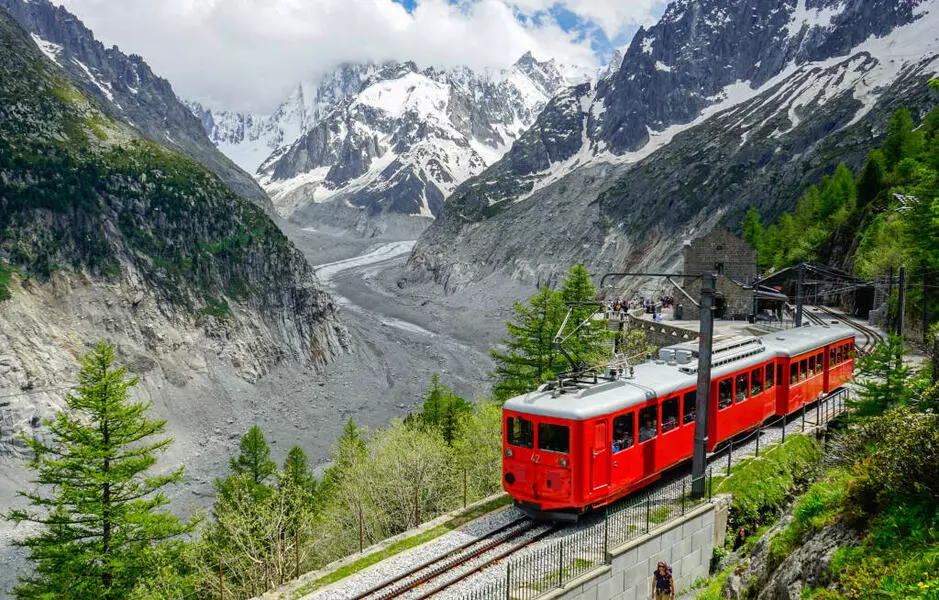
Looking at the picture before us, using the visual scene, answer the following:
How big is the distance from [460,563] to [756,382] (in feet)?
42.1

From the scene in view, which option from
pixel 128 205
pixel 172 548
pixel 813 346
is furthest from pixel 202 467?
pixel 813 346

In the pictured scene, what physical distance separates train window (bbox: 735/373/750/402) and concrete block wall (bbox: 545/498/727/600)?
175 inches

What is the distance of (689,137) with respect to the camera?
13988cm

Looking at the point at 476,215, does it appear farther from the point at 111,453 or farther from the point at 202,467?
the point at 111,453

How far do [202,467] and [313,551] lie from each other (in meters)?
28.6

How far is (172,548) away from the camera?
19.3 metres

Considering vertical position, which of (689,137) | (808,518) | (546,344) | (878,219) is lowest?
(546,344)

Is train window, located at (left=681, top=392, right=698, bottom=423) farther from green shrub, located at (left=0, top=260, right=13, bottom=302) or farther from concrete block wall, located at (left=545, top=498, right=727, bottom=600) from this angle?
green shrub, located at (left=0, top=260, right=13, bottom=302)

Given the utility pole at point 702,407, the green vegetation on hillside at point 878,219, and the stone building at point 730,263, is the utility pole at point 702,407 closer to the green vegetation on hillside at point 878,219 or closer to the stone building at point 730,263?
the green vegetation on hillside at point 878,219

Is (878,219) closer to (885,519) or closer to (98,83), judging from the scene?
(885,519)

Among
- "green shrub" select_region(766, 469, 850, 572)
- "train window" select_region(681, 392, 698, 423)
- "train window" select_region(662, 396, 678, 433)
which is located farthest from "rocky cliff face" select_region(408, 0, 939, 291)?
"green shrub" select_region(766, 469, 850, 572)

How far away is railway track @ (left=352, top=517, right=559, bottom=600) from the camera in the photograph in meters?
13.5

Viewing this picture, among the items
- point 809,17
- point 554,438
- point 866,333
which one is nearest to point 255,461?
point 554,438

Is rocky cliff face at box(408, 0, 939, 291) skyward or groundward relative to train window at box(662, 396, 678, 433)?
skyward
